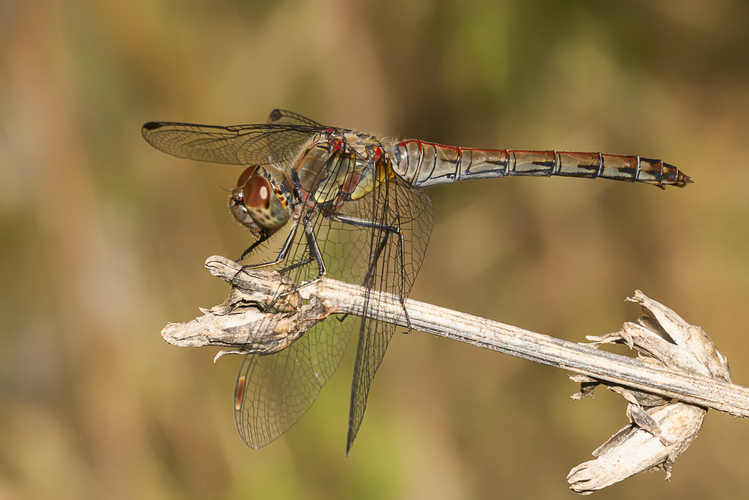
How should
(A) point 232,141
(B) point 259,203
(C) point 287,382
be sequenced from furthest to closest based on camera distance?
1. (A) point 232,141
2. (B) point 259,203
3. (C) point 287,382

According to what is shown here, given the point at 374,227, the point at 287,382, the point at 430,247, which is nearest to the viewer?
the point at 287,382

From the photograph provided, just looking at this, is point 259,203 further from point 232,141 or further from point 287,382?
point 287,382

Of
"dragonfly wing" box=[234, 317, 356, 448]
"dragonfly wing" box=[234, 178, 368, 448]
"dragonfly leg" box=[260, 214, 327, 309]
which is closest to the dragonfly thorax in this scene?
"dragonfly leg" box=[260, 214, 327, 309]

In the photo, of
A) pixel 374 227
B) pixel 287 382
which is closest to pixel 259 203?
pixel 374 227

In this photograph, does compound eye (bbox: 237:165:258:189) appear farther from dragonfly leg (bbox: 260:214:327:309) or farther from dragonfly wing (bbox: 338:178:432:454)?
dragonfly wing (bbox: 338:178:432:454)

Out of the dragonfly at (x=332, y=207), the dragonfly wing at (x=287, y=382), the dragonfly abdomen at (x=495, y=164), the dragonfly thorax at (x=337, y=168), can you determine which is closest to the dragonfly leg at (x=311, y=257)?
the dragonfly at (x=332, y=207)

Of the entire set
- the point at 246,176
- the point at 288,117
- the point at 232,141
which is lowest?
the point at 246,176
